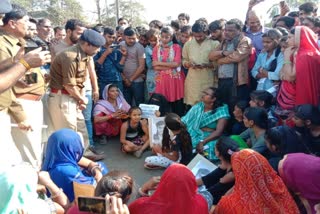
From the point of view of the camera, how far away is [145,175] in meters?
4.38

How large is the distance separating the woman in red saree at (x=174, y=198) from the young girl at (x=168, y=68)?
342cm

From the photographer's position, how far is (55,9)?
2692cm

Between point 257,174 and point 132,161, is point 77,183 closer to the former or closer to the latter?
point 257,174

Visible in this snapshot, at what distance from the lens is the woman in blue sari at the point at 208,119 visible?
4.77 m

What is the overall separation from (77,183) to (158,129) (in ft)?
7.88

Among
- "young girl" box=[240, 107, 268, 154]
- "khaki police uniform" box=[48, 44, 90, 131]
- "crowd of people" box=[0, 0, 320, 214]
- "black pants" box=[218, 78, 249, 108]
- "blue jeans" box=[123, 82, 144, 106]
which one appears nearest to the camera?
"crowd of people" box=[0, 0, 320, 214]

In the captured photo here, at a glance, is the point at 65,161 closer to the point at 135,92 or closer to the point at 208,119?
the point at 208,119

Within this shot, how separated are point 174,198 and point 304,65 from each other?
2.36 m

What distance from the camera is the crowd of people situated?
227 cm

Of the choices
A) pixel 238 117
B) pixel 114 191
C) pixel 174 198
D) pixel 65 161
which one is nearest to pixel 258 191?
pixel 174 198

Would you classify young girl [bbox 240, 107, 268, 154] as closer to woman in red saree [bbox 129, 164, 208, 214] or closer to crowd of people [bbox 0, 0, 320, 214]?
crowd of people [bbox 0, 0, 320, 214]

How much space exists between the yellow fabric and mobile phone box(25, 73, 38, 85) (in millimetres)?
2504

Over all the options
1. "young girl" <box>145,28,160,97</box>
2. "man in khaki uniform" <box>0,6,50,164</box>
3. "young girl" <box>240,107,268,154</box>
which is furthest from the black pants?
"man in khaki uniform" <box>0,6,50,164</box>

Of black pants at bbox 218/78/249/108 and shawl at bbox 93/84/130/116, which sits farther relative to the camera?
shawl at bbox 93/84/130/116
